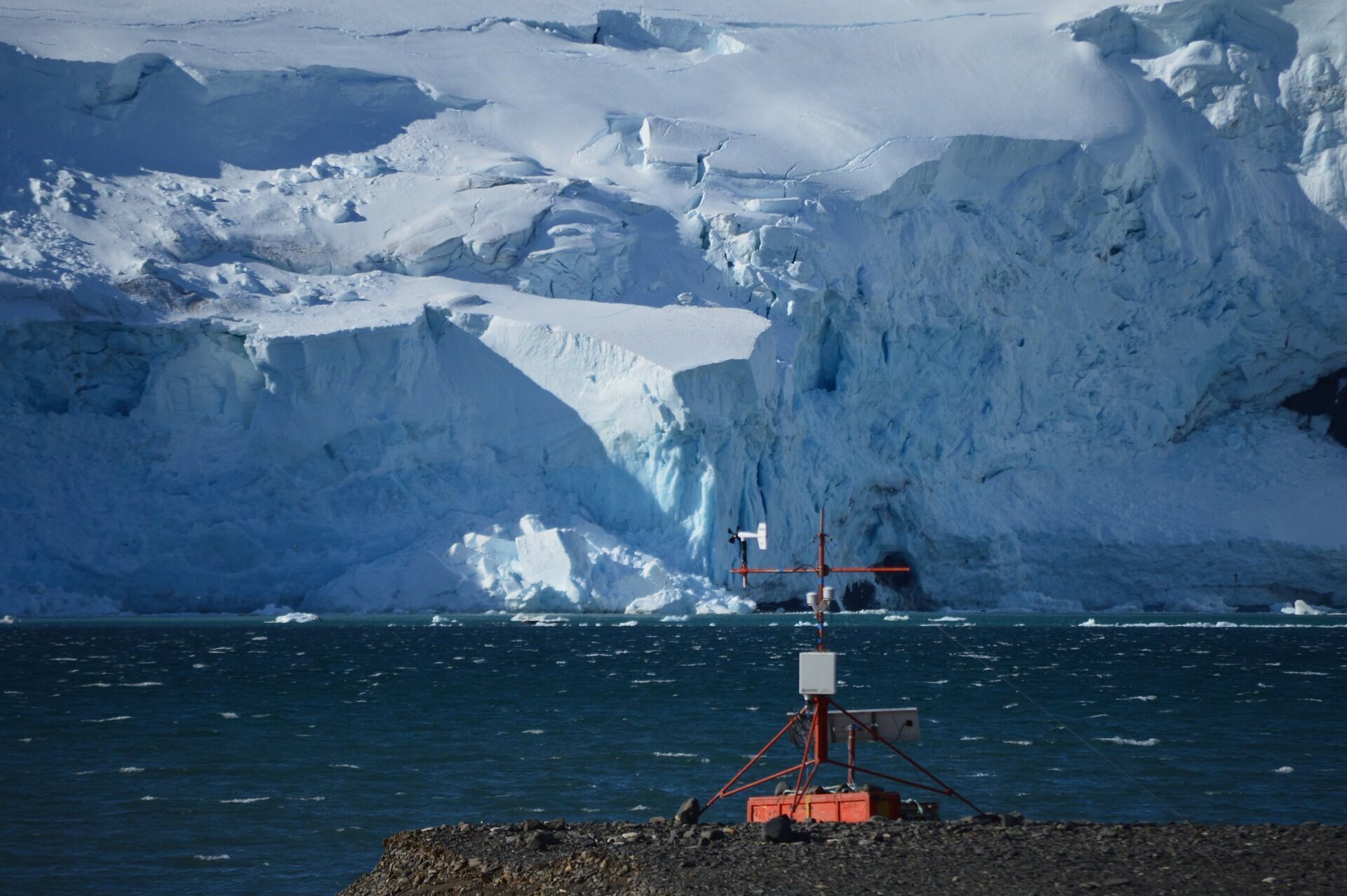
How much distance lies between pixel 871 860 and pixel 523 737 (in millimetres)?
8610

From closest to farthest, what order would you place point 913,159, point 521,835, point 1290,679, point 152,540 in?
1. point 521,835
2. point 1290,679
3. point 152,540
4. point 913,159

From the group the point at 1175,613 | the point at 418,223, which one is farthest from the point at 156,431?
the point at 1175,613

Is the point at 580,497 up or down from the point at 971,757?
up

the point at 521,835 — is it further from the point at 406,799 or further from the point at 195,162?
the point at 195,162

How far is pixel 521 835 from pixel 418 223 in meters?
29.7

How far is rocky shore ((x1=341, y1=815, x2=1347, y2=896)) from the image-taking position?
7359 mm

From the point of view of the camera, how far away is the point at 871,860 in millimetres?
7801

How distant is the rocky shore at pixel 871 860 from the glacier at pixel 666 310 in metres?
21.8

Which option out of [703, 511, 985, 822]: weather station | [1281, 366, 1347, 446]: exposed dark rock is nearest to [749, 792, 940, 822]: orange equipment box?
[703, 511, 985, 822]: weather station

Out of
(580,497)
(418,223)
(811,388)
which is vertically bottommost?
(580,497)

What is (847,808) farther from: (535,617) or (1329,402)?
(1329,402)

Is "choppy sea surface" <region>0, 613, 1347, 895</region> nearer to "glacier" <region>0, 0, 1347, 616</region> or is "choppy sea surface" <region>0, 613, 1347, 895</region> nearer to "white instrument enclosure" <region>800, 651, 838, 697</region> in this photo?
"white instrument enclosure" <region>800, 651, 838, 697</region>

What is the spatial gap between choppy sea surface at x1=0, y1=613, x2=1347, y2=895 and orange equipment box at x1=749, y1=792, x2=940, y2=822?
6.93 ft

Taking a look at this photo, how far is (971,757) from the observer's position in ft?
46.7
